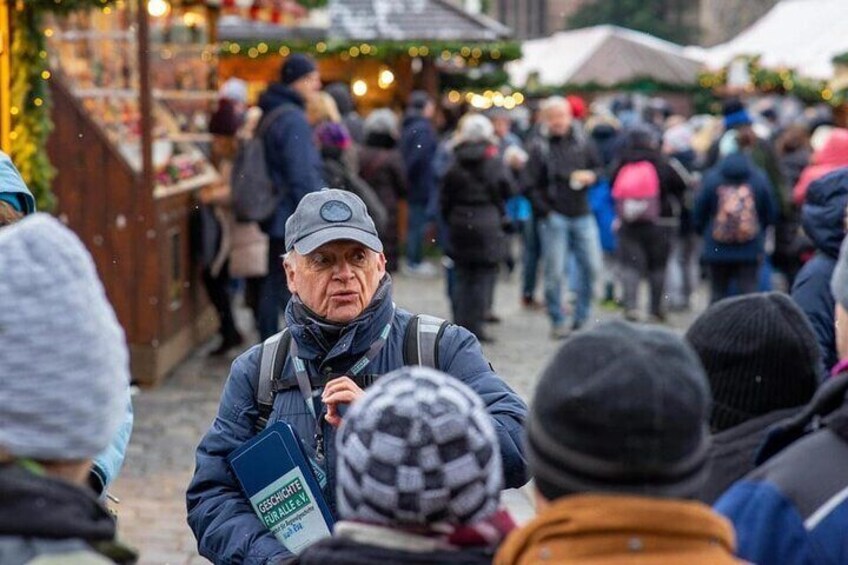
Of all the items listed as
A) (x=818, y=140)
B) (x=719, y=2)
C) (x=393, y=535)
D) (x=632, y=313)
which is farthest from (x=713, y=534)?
(x=719, y=2)

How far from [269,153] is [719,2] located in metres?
53.5

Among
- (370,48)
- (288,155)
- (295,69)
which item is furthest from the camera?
(370,48)

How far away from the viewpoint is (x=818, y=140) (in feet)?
48.6

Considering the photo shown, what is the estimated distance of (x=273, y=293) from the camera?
10422 mm

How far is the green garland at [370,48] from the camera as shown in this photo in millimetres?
19750

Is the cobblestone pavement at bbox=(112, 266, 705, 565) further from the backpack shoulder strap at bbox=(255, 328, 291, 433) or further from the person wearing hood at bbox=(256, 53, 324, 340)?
the backpack shoulder strap at bbox=(255, 328, 291, 433)

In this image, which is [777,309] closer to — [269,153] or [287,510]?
[287,510]

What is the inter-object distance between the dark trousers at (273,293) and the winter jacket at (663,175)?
408 cm

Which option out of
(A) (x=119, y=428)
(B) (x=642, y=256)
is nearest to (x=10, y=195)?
(A) (x=119, y=428)

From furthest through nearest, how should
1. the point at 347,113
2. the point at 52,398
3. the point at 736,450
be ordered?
the point at 347,113
the point at 736,450
the point at 52,398

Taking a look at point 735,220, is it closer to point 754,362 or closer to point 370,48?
point 754,362

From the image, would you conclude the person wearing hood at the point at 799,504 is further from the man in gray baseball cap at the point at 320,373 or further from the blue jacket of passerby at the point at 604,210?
the blue jacket of passerby at the point at 604,210

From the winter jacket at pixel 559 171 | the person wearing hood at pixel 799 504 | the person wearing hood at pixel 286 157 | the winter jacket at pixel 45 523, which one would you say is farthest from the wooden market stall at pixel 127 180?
the winter jacket at pixel 45 523

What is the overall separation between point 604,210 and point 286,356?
449 inches
